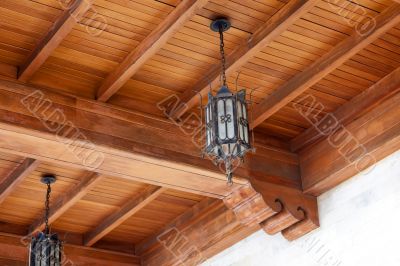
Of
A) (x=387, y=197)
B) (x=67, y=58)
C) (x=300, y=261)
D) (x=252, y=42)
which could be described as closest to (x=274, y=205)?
(x=300, y=261)

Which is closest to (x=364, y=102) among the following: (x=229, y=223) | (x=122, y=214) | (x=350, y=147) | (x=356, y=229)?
(x=350, y=147)

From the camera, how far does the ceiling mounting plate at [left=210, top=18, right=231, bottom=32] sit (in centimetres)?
457

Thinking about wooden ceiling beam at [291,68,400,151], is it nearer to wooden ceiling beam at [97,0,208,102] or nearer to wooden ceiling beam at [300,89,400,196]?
wooden ceiling beam at [300,89,400,196]

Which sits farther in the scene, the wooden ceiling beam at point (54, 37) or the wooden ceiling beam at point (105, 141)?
the wooden ceiling beam at point (105, 141)

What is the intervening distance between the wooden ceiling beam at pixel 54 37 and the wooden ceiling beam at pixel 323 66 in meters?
1.43

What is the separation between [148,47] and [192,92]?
0.62 m

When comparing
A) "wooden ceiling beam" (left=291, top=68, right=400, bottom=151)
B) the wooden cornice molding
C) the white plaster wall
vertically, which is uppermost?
"wooden ceiling beam" (left=291, top=68, right=400, bottom=151)

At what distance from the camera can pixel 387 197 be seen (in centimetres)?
512

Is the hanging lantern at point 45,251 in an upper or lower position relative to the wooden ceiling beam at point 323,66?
lower

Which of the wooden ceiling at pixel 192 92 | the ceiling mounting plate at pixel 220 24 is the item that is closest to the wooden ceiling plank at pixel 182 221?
the wooden ceiling at pixel 192 92

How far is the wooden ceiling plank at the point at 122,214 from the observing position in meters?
6.11

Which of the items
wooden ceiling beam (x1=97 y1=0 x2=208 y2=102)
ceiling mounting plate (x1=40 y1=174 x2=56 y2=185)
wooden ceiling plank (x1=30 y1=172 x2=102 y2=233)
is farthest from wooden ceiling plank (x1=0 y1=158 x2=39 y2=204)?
wooden ceiling beam (x1=97 y1=0 x2=208 y2=102)

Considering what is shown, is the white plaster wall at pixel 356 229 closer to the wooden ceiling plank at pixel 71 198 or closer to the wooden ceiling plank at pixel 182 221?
the wooden ceiling plank at pixel 182 221

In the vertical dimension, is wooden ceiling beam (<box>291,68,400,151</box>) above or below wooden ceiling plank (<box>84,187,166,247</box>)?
above
